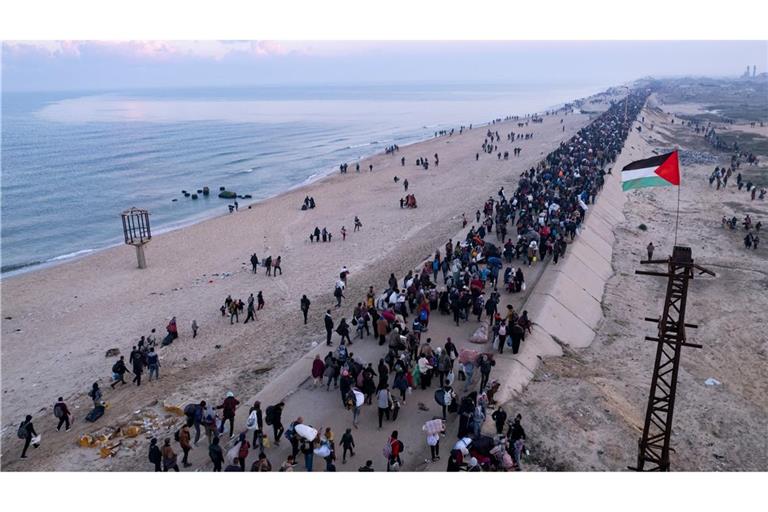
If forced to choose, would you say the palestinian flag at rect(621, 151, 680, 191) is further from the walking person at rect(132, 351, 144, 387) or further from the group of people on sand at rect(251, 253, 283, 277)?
the group of people on sand at rect(251, 253, 283, 277)

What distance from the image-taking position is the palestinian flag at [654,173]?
32.0ft

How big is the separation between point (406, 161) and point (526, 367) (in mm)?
48778

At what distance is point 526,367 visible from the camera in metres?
14.1

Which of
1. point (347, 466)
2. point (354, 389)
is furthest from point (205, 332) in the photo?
point (347, 466)

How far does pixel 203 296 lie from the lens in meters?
23.8

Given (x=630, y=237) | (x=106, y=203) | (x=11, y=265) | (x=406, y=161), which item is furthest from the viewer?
(x=406, y=161)

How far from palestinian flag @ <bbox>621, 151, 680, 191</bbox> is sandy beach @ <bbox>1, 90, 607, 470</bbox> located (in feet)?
33.0

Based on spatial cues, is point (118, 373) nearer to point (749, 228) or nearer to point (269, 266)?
point (269, 266)

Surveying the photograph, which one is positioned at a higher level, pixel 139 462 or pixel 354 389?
pixel 354 389

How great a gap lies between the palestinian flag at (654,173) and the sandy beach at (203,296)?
10053mm

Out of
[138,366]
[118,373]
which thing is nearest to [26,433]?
[118,373]

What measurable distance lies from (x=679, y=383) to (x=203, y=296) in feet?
57.7

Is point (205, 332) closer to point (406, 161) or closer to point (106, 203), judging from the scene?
point (106, 203)

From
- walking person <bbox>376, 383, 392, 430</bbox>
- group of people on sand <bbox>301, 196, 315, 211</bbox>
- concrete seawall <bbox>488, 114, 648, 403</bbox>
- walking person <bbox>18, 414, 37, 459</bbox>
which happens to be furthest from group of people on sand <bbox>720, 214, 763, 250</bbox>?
walking person <bbox>18, 414, 37, 459</bbox>
